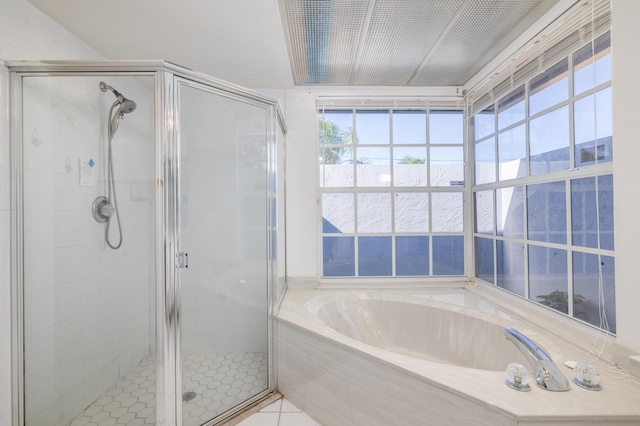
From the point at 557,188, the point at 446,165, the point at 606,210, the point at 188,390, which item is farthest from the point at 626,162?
the point at 188,390

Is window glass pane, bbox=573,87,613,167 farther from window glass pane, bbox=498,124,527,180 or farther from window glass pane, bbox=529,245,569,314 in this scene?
window glass pane, bbox=529,245,569,314

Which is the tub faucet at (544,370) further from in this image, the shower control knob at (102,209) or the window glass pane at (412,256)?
the shower control knob at (102,209)

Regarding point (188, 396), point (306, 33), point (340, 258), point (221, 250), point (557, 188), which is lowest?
point (188, 396)

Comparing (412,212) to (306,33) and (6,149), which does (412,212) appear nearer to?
(306,33)

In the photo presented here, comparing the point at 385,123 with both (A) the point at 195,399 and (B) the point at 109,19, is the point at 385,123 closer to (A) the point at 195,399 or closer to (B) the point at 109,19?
(B) the point at 109,19

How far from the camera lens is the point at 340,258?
237 cm

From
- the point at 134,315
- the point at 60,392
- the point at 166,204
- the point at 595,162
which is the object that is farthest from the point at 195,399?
the point at 595,162

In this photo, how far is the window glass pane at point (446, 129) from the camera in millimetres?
2371

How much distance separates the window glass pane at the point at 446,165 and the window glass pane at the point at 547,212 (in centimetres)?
68

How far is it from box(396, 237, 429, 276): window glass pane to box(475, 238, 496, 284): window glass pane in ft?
1.31

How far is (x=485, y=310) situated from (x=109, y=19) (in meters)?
2.74

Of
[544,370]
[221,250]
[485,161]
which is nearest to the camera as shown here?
[544,370]

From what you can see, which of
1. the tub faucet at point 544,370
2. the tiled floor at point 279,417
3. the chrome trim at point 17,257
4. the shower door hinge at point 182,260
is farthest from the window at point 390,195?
the chrome trim at point 17,257

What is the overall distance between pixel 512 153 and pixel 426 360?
147cm
